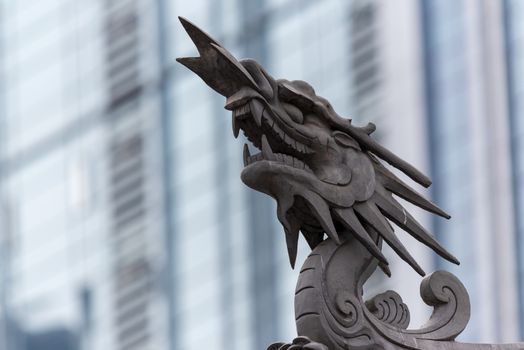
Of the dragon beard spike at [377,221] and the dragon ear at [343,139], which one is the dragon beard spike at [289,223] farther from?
the dragon ear at [343,139]

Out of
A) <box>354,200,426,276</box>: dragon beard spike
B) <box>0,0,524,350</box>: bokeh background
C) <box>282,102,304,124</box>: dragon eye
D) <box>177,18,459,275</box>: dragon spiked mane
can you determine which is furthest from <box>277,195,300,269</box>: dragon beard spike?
<box>0,0,524,350</box>: bokeh background

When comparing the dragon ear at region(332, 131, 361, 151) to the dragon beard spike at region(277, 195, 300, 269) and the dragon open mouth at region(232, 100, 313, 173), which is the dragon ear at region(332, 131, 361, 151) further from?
the dragon beard spike at region(277, 195, 300, 269)

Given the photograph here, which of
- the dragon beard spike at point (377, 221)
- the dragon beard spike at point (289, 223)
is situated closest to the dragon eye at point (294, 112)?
the dragon beard spike at point (289, 223)

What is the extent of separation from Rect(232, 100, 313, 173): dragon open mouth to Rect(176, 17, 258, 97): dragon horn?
15cm

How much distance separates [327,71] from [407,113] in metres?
6.92

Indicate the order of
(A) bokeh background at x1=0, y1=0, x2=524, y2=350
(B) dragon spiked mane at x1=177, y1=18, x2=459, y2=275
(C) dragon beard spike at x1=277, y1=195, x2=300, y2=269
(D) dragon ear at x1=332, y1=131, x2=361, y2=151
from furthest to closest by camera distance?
(A) bokeh background at x1=0, y1=0, x2=524, y2=350, (D) dragon ear at x1=332, y1=131, x2=361, y2=151, (C) dragon beard spike at x1=277, y1=195, x2=300, y2=269, (B) dragon spiked mane at x1=177, y1=18, x2=459, y2=275

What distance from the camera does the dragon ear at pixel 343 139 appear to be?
1894cm

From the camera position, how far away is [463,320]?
18891 mm

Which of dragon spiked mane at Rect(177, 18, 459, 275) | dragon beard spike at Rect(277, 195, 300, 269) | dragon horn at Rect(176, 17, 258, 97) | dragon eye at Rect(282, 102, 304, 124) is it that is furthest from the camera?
dragon eye at Rect(282, 102, 304, 124)

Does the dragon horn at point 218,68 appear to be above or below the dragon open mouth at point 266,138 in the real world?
above

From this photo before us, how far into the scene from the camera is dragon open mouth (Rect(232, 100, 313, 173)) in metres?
18.5

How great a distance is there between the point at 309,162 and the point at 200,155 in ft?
312

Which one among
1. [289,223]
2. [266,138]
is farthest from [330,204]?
[266,138]

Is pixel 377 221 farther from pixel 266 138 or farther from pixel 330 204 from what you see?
pixel 266 138
